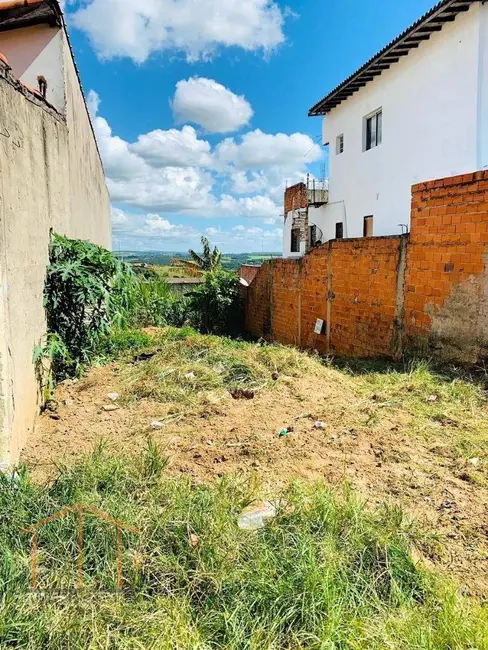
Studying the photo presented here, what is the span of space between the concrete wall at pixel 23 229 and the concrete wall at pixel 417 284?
15.0ft

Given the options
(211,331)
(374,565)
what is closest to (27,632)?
(374,565)

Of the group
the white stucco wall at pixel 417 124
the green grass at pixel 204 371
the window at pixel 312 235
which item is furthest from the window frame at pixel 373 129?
the green grass at pixel 204 371

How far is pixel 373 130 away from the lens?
14320 millimetres

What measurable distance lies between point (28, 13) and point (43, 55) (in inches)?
20.5

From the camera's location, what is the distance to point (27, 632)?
178 cm

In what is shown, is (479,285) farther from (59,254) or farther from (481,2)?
(481,2)

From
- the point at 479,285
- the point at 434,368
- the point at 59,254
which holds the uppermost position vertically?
the point at 59,254

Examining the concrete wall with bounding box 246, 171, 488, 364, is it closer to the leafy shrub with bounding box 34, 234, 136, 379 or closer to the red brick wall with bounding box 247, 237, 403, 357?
the red brick wall with bounding box 247, 237, 403, 357

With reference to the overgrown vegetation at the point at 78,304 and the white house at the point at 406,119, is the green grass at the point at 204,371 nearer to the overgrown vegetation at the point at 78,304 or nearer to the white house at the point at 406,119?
the overgrown vegetation at the point at 78,304

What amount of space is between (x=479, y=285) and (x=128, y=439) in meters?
4.22

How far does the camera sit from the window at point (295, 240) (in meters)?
21.1

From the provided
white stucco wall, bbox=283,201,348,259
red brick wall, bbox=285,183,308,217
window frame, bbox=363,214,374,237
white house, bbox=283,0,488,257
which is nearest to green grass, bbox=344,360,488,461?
white house, bbox=283,0,488,257

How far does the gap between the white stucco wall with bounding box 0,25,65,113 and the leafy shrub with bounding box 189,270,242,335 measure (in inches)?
296

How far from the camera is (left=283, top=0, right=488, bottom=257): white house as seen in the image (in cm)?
963
